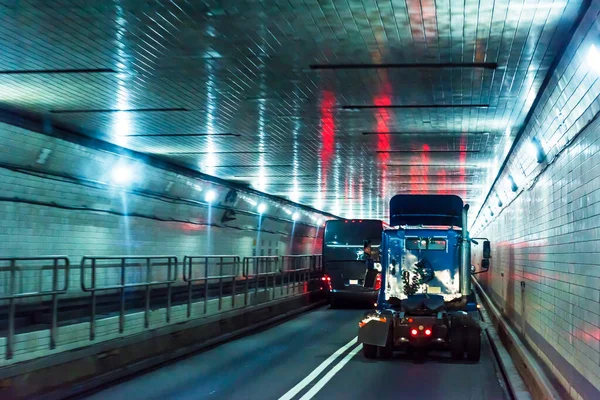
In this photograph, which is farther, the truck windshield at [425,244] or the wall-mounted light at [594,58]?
the truck windshield at [425,244]

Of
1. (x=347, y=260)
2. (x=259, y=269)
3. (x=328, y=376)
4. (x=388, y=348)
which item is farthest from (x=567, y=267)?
(x=347, y=260)

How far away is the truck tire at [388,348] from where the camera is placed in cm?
1462

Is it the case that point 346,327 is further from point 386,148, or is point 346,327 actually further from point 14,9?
point 14,9

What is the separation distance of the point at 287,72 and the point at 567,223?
4716mm

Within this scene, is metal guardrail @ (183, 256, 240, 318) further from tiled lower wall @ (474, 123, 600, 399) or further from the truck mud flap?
tiled lower wall @ (474, 123, 600, 399)

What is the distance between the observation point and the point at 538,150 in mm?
12820

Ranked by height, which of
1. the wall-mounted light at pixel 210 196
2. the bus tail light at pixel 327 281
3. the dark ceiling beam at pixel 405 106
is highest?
the dark ceiling beam at pixel 405 106

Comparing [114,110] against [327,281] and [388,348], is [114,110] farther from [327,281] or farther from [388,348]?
[327,281]

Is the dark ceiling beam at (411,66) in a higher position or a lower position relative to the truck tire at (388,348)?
higher

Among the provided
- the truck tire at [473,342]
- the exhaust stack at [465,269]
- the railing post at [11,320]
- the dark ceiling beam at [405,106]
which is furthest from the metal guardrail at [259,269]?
the railing post at [11,320]

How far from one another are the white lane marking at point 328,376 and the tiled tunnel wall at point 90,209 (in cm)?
412

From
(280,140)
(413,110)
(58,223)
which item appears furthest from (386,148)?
(58,223)

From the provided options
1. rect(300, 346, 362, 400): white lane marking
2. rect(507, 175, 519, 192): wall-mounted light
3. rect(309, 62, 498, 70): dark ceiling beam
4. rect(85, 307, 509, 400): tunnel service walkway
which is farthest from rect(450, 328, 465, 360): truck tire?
rect(309, 62, 498, 70): dark ceiling beam

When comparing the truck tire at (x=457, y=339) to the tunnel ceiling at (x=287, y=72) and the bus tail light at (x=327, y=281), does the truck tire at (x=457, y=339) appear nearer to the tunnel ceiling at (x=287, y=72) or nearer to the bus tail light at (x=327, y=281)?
the tunnel ceiling at (x=287, y=72)
